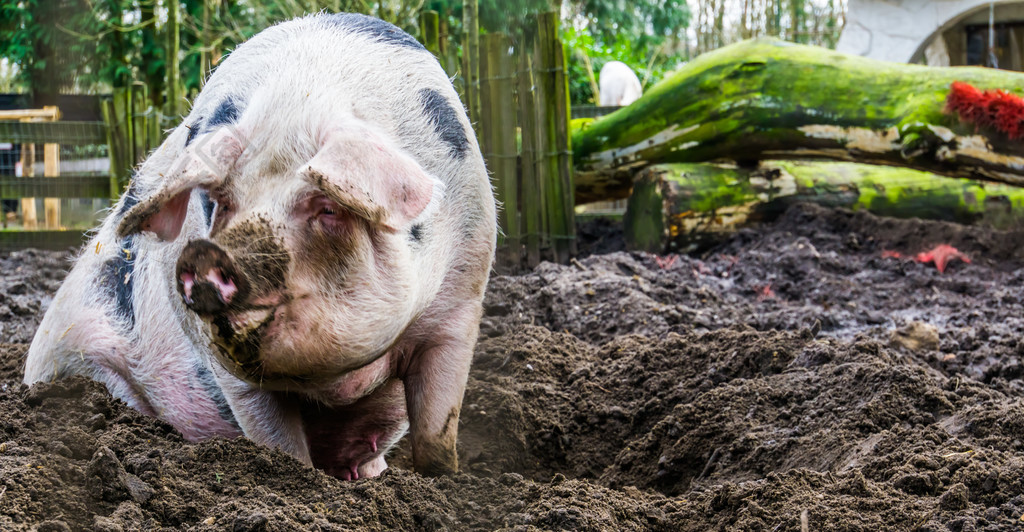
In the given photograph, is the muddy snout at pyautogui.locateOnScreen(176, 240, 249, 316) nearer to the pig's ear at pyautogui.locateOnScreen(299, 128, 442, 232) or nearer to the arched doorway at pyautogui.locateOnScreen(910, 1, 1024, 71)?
the pig's ear at pyautogui.locateOnScreen(299, 128, 442, 232)

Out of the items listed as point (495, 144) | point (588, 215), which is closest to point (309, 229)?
point (495, 144)

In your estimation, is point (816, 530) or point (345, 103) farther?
point (345, 103)

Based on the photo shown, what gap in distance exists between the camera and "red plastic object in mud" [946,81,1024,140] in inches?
251

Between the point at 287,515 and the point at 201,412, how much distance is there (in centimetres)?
137

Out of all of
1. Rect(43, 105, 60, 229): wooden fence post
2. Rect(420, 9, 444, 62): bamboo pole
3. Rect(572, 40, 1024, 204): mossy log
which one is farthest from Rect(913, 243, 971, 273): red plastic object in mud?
Rect(43, 105, 60, 229): wooden fence post

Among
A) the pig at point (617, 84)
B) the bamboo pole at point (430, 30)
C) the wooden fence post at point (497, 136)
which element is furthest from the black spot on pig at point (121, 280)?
the pig at point (617, 84)

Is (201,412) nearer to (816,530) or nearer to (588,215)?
(816,530)

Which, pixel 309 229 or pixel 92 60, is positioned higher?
pixel 92 60

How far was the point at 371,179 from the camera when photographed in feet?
6.33

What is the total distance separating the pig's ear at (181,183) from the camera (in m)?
1.97

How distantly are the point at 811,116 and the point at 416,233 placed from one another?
17.0 ft

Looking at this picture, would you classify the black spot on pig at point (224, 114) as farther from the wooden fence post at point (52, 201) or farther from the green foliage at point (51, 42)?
the green foliage at point (51, 42)

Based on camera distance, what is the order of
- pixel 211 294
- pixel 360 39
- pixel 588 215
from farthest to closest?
1. pixel 588 215
2. pixel 360 39
3. pixel 211 294

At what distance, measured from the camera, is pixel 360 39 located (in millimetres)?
2734
